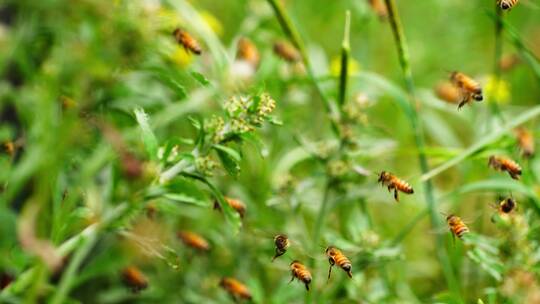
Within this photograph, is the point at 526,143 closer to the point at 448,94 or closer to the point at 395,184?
the point at 395,184

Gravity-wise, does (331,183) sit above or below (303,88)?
below

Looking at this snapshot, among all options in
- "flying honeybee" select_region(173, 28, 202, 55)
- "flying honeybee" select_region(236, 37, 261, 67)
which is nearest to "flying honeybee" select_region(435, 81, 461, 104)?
"flying honeybee" select_region(236, 37, 261, 67)

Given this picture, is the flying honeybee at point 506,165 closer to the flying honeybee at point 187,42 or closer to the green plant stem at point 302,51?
the green plant stem at point 302,51

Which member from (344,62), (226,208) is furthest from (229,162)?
(344,62)

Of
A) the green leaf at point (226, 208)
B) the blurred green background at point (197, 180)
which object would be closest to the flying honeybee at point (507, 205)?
the blurred green background at point (197, 180)

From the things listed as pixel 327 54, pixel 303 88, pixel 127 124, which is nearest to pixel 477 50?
pixel 327 54

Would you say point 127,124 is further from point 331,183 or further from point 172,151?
point 331,183
